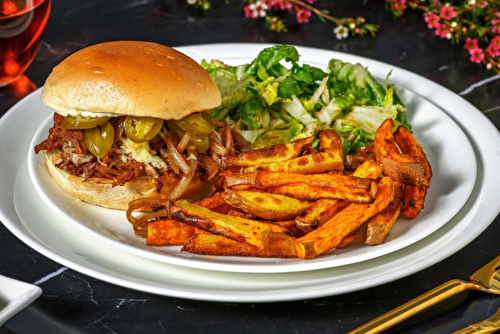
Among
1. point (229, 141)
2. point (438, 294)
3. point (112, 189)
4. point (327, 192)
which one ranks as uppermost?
point (327, 192)

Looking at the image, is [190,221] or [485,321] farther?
[190,221]

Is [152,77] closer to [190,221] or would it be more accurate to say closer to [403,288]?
[190,221]

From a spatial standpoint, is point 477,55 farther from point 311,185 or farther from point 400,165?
point 311,185

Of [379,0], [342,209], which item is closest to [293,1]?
[379,0]

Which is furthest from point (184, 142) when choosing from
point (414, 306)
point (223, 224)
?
point (414, 306)

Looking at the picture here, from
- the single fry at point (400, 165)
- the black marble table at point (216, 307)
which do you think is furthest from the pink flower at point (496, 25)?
the single fry at point (400, 165)

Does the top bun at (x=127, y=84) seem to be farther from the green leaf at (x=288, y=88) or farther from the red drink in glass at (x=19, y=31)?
the red drink in glass at (x=19, y=31)
